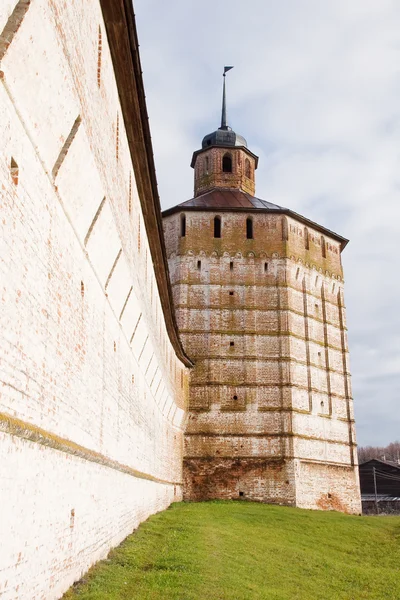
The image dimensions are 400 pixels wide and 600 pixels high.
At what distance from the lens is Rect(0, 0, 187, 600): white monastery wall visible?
14.6 feet

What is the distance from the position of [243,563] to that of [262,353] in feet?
55.2

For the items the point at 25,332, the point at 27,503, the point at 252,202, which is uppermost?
the point at 252,202

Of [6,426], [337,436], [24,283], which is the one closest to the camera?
[6,426]

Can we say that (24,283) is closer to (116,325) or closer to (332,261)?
(116,325)

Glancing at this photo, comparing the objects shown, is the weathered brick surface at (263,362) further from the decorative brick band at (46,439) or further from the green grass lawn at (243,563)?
the decorative brick band at (46,439)

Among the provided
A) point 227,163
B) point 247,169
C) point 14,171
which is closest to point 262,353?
point 247,169

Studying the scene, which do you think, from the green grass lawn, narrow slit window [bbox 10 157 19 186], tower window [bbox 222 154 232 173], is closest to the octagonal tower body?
tower window [bbox 222 154 232 173]

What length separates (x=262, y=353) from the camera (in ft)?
87.5

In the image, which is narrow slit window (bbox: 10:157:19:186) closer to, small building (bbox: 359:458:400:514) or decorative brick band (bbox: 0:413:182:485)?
decorative brick band (bbox: 0:413:182:485)

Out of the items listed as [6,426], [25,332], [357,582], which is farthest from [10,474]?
[357,582]

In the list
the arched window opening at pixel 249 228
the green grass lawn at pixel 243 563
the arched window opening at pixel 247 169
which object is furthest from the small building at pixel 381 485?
the green grass lawn at pixel 243 563

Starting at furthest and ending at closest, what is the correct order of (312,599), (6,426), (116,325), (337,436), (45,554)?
(337,436), (116,325), (312,599), (45,554), (6,426)

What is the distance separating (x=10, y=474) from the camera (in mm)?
4430

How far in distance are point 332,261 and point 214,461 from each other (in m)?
10.8
